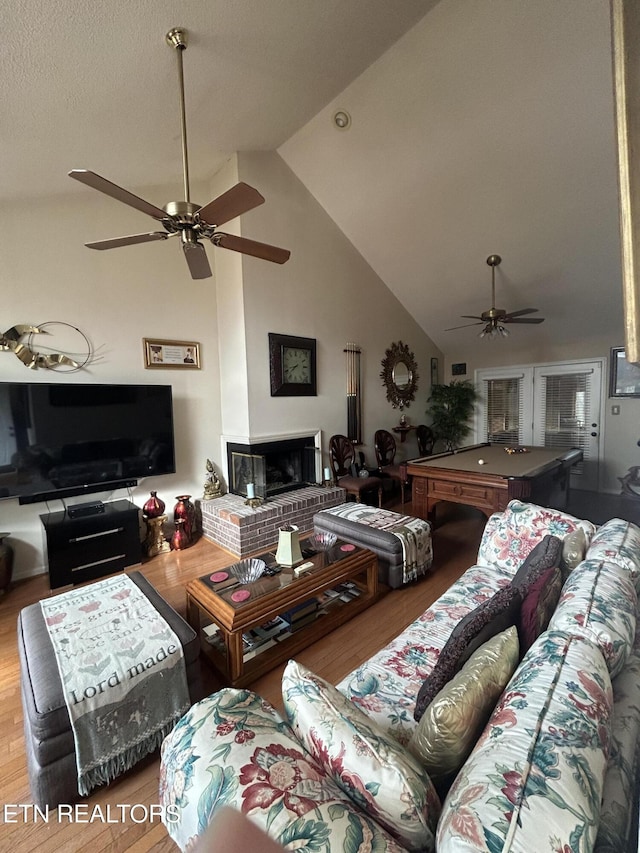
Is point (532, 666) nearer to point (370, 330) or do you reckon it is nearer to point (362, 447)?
point (362, 447)

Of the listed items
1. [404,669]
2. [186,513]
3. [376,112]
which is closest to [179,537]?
[186,513]

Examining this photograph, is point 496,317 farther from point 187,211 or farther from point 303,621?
point 303,621

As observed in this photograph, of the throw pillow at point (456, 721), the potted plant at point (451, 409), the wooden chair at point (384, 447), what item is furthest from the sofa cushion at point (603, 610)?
the potted plant at point (451, 409)

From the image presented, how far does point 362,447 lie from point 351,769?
4.52 m

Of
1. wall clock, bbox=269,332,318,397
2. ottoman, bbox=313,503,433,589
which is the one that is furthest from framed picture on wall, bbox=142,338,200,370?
ottoman, bbox=313,503,433,589

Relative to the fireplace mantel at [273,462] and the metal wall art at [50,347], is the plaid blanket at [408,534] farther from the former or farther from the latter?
the metal wall art at [50,347]

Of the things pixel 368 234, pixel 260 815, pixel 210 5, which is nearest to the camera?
A: pixel 260 815

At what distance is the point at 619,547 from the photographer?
1.50m

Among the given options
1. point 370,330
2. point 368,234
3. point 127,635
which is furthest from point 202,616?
point 368,234

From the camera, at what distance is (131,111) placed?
2.36 m

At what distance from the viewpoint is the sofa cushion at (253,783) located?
0.68 metres

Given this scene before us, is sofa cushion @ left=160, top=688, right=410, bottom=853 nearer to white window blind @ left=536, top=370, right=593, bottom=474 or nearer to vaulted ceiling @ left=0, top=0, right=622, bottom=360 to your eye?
vaulted ceiling @ left=0, top=0, right=622, bottom=360

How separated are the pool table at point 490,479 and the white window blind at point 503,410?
185 centimetres

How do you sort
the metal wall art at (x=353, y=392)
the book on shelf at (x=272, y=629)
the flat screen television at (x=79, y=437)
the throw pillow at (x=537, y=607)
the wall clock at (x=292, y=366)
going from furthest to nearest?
the metal wall art at (x=353, y=392), the wall clock at (x=292, y=366), the flat screen television at (x=79, y=437), the book on shelf at (x=272, y=629), the throw pillow at (x=537, y=607)
